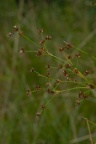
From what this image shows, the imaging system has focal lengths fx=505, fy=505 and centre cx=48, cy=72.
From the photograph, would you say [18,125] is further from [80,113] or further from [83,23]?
[83,23]

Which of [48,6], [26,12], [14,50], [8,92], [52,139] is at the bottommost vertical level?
[52,139]

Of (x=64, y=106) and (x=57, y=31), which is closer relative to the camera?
(x=64, y=106)

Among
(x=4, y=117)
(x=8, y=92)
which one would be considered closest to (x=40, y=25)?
(x=8, y=92)

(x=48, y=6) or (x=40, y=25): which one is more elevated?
(x=48, y=6)

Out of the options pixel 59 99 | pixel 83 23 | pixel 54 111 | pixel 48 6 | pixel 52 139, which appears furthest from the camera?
pixel 48 6

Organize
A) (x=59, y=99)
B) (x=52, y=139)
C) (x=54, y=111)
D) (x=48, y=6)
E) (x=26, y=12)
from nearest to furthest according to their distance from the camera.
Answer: (x=52, y=139) → (x=54, y=111) → (x=59, y=99) → (x=26, y=12) → (x=48, y=6)

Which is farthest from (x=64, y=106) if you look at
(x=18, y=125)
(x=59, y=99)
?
(x=18, y=125)
